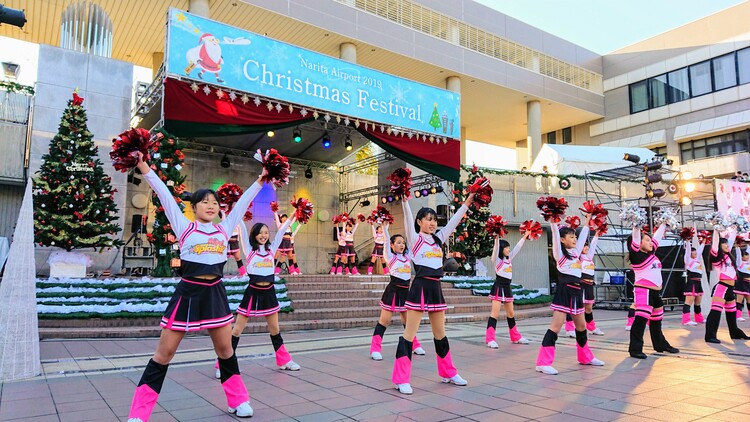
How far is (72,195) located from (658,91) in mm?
32039

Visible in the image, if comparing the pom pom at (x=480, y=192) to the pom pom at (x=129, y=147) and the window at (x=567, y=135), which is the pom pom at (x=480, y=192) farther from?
the window at (x=567, y=135)

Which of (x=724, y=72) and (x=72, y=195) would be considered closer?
(x=72, y=195)

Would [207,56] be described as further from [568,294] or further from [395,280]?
[568,294]

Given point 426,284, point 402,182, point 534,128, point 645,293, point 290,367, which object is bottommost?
point 290,367

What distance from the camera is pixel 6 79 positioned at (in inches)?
599

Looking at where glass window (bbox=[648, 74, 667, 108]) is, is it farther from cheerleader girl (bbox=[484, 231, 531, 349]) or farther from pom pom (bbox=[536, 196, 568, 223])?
pom pom (bbox=[536, 196, 568, 223])

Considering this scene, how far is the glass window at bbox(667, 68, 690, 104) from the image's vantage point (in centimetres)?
2983

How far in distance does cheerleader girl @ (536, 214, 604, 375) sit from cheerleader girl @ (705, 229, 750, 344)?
12.1 feet

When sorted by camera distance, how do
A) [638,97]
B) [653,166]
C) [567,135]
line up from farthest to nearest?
[567,135]
[638,97]
[653,166]

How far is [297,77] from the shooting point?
13.5 meters

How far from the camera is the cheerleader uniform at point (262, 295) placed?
20.3 feet

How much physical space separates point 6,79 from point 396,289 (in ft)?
48.8

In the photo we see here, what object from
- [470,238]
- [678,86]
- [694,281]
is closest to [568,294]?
[694,281]

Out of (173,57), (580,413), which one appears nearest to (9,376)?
(580,413)
